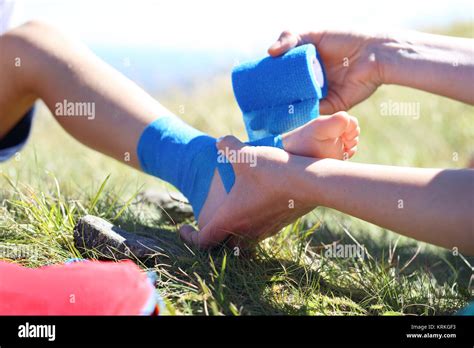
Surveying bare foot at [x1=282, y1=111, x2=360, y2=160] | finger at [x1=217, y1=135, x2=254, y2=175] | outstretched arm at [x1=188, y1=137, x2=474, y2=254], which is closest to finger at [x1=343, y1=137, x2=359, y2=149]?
bare foot at [x1=282, y1=111, x2=360, y2=160]

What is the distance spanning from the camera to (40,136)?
185 inches

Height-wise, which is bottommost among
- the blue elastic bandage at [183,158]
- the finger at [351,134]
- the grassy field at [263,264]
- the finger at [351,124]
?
the grassy field at [263,264]

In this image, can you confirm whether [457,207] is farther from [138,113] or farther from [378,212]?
[138,113]

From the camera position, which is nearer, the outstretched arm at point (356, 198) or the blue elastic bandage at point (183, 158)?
the outstretched arm at point (356, 198)

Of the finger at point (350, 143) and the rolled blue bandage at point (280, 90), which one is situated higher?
the rolled blue bandage at point (280, 90)

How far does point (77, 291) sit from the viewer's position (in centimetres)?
128

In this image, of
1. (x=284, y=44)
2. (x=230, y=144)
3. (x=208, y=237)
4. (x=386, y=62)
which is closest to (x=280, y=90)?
(x=284, y=44)

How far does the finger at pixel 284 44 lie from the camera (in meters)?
1.86

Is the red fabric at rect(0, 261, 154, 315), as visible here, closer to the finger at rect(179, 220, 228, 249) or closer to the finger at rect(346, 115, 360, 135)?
the finger at rect(179, 220, 228, 249)

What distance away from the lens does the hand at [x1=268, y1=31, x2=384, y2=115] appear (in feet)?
6.47

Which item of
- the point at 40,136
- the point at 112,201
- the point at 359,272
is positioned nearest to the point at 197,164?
the point at 112,201

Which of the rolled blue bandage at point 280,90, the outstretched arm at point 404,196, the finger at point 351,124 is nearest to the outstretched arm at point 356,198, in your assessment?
the outstretched arm at point 404,196

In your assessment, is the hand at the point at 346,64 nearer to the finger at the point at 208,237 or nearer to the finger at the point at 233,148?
the finger at the point at 233,148

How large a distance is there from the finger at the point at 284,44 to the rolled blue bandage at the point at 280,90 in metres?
0.02
